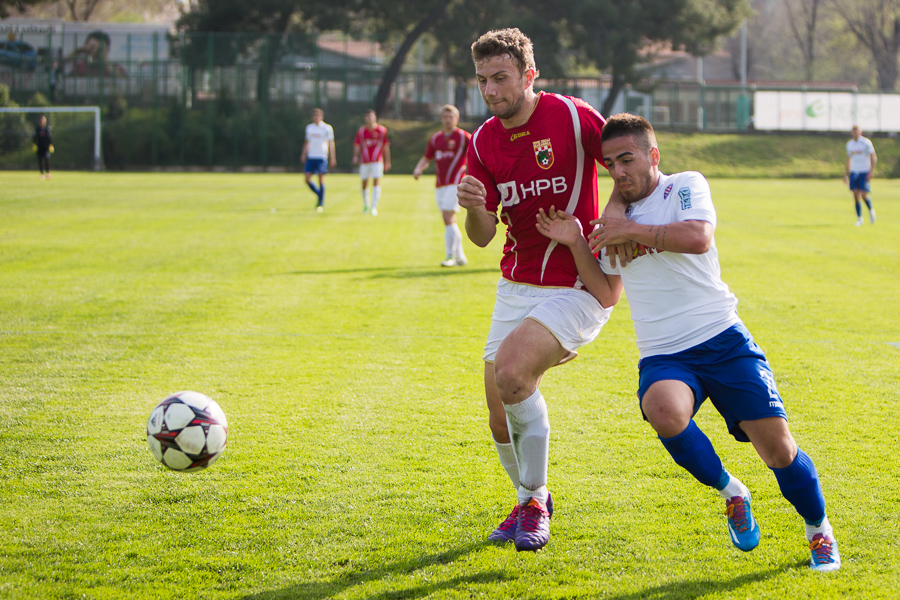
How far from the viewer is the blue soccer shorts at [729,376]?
3289mm

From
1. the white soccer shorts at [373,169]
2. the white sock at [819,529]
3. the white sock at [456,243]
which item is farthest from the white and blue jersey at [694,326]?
the white soccer shorts at [373,169]

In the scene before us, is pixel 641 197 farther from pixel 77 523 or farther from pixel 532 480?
pixel 77 523

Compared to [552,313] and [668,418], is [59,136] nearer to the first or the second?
[552,313]

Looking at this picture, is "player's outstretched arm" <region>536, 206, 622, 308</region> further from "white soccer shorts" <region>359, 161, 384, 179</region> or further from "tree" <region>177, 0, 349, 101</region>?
"tree" <region>177, 0, 349, 101</region>

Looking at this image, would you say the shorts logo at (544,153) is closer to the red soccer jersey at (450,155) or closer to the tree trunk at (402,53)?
the red soccer jersey at (450,155)

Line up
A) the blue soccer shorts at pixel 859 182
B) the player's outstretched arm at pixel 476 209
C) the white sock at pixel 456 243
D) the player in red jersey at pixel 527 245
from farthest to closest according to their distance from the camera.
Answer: the blue soccer shorts at pixel 859 182, the white sock at pixel 456 243, the player's outstretched arm at pixel 476 209, the player in red jersey at pixel 527 245

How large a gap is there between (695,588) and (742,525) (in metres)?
0.35

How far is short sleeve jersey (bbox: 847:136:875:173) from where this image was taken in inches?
731

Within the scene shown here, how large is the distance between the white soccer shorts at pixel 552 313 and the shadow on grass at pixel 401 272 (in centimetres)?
730

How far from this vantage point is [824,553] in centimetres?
335

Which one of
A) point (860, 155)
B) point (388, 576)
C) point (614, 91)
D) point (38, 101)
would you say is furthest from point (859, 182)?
point (38, 101)

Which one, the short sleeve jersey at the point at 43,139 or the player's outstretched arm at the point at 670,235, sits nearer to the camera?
the player's outstretched arm at the point at 670,235

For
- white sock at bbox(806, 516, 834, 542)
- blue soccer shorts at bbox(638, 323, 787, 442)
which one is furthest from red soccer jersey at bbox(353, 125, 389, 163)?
white sock at bbox(806, 516, 834, 542)

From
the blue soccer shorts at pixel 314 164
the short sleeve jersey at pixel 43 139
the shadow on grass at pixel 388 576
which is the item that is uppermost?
the short sleeve jersey at pixel 43 139
